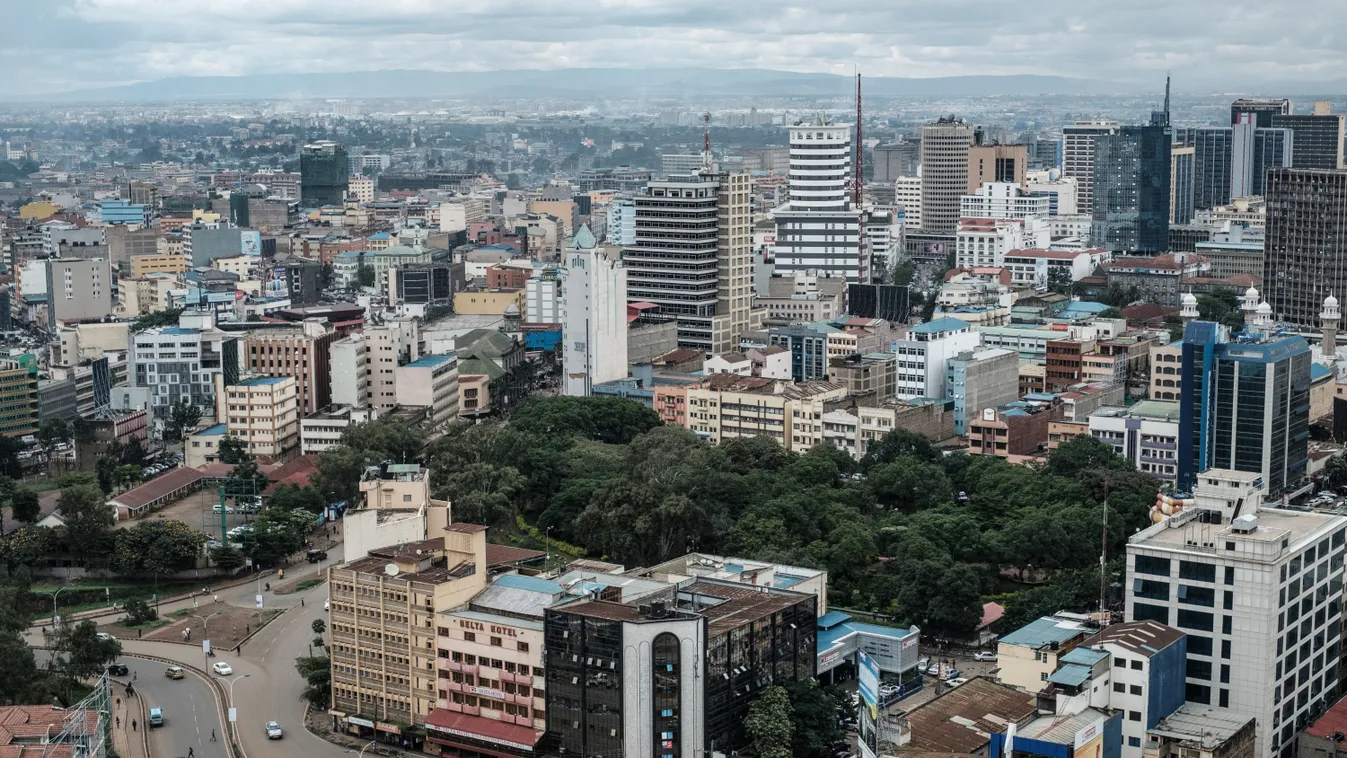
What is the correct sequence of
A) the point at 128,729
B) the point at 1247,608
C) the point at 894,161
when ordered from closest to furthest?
the point at 1247,608, the point at 128,729, the point at 894,161

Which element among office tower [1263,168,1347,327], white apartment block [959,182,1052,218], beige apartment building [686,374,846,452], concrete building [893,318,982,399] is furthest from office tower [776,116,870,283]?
beige apartment building [686,374,846,452]

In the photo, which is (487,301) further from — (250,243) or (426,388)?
(250,243)

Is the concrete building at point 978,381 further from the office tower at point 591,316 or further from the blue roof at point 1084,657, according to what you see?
the blue roof at point 1084,657

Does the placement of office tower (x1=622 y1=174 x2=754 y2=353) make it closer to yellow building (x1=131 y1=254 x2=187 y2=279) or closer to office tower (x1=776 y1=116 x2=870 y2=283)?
office tower (x1=776 y1=116 x2=870 y2=283)

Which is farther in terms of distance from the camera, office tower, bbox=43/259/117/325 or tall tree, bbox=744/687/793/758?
office tower, bbox=43/259/117/325

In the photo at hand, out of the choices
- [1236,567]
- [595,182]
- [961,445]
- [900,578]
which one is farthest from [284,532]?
[595,182]

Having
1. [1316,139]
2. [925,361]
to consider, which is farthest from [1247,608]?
[1316,139]
